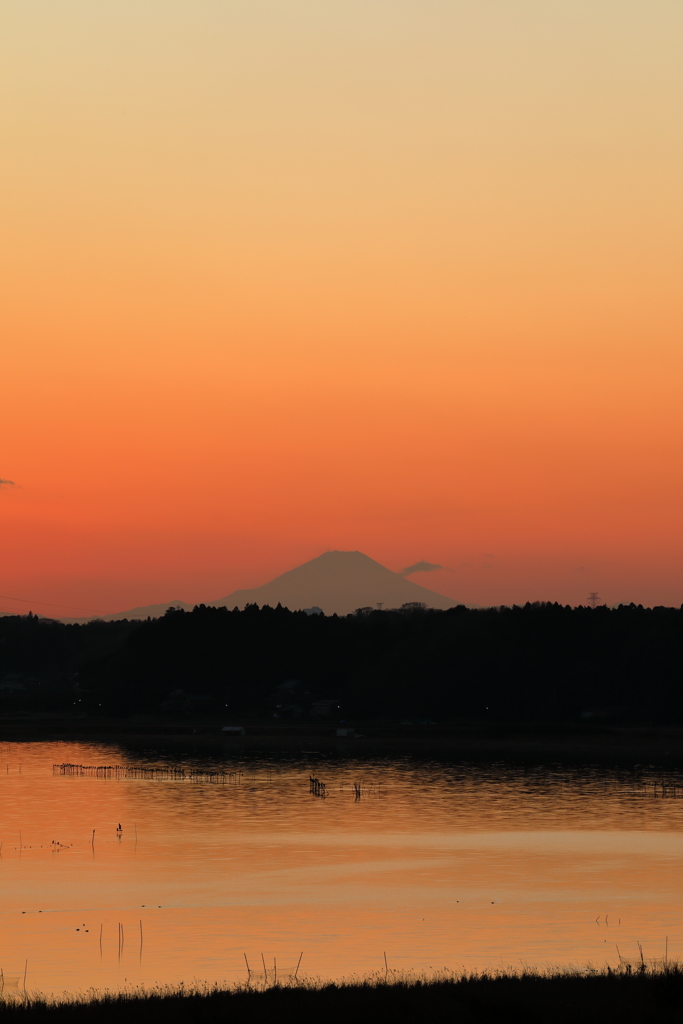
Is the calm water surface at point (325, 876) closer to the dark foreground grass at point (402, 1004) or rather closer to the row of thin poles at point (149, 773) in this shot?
the row of thin poles at point (149, 773)

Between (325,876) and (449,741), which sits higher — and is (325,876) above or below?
above

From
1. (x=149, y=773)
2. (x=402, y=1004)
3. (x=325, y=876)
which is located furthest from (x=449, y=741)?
(x=402, y=1004)

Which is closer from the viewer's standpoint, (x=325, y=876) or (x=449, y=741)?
(x=325, y=876)

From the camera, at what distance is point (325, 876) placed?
204 feet

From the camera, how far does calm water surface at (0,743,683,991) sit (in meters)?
42.3

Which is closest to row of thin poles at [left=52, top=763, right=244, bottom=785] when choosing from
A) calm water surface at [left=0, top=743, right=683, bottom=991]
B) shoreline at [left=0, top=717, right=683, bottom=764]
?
calm water surface at [left=0, top=743, right=683, bottom=991]

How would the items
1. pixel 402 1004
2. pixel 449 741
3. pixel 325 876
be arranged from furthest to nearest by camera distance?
pixel 449 741, pixel 325 876, pixel 402 1004

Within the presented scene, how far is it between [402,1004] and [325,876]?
3356 cm

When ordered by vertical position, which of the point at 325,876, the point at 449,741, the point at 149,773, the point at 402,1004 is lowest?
the point at 449,741

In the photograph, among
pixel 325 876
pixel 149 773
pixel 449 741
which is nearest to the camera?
pixel 325 876

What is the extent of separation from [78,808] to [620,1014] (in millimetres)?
A: 72400

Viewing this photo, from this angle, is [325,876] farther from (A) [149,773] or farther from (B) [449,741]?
(B) [449,741]

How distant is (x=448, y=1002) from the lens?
30141mm

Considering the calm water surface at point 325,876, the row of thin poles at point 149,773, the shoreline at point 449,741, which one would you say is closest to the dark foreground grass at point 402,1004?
the calm water surface at point 325,876
